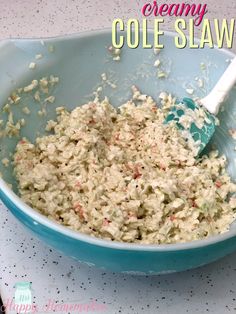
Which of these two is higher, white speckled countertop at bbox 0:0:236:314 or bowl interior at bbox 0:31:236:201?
bowl interior at bbox 0:31:236:201

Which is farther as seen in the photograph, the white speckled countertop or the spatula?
the spatula

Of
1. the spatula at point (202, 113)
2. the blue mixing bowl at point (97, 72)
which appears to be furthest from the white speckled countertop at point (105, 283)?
the spatula at point (202, 113)

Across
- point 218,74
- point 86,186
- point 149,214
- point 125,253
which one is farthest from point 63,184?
point 218,74

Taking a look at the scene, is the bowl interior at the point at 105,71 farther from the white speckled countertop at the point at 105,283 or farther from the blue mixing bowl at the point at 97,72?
the white speckled countertop at the point at 105,283

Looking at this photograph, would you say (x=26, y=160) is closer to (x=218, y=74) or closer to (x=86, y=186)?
(x=86, y=186)

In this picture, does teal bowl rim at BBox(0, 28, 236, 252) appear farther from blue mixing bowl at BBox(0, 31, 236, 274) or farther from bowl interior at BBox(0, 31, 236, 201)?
bowl interior at BBox(0, 31, 236, 201)

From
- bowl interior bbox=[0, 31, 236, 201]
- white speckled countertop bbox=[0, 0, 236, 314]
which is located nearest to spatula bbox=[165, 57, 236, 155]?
bowl interior bbox=[0, 31, 236, 201]
